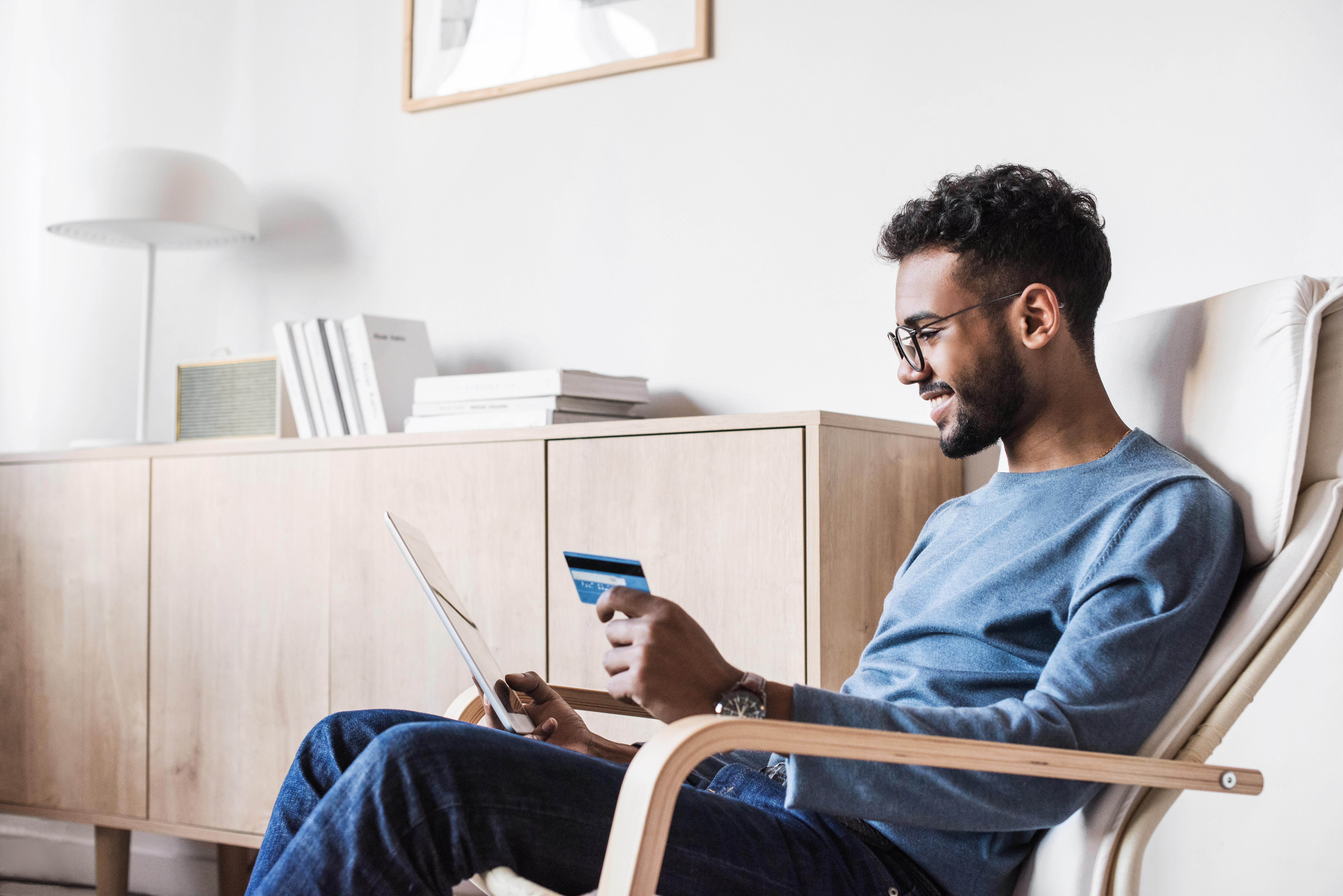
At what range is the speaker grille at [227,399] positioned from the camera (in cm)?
241

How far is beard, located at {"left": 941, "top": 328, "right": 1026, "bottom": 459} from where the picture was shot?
1.33 m

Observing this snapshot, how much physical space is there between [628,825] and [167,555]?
1676mm

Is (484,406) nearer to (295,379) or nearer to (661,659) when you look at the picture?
(295,379)

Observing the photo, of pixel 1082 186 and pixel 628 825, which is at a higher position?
pixel 1082 186

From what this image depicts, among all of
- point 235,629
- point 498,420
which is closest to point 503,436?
point 498,420

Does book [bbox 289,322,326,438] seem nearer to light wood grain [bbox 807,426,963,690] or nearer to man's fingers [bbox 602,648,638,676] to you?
light wood grain [bbox 807,426,963,690]

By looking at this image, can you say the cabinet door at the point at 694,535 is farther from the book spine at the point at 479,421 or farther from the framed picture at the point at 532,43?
the framed picture at the point at 532,43

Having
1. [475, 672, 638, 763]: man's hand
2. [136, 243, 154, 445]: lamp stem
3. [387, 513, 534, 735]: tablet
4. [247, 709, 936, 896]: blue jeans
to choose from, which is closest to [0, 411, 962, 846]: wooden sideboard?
[136, 243, 154, 445]: lamp stem

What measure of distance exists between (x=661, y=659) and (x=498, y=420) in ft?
3.81

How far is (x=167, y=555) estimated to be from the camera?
2.31 m

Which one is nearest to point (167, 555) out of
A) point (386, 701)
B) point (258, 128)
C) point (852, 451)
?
point (386, 701)

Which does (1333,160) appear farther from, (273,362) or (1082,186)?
(273,362)

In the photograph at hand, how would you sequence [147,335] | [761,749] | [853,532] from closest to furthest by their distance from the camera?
[761,749]
[853,532]
[147,335]

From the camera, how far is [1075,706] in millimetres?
1070
